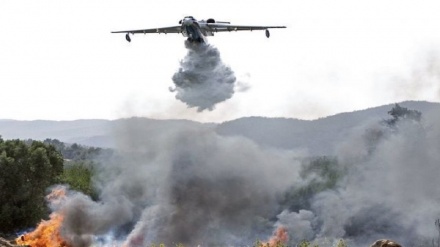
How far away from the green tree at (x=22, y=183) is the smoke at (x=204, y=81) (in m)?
28.4

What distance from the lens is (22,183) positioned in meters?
96.6

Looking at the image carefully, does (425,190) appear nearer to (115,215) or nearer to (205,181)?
(205,181)

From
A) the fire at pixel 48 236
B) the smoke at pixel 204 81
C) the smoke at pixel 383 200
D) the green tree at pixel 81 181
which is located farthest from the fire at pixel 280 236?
the green tree at pixel 81 181

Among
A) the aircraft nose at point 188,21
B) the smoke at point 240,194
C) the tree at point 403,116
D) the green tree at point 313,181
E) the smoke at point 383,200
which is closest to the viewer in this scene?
the aircraft nose at point 188,21

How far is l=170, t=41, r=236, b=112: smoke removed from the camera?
81.1 metres

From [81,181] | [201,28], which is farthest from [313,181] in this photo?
[201,28]

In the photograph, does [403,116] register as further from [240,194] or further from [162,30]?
[162,30]

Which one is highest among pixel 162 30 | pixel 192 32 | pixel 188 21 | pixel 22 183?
pixel 162 30

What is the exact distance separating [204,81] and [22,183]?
33.2 meters

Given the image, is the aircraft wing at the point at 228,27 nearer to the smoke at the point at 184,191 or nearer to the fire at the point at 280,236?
the smoke at the point at 184,191

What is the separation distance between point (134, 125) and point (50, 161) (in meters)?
15.2

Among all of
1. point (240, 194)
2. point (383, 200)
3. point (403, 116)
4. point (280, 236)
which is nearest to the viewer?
point (280, 236)

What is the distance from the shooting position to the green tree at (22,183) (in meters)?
93.8

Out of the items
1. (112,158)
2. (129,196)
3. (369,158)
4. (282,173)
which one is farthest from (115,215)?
(369,158)
